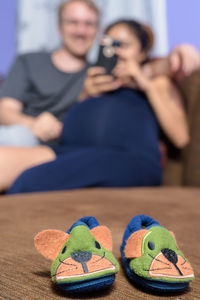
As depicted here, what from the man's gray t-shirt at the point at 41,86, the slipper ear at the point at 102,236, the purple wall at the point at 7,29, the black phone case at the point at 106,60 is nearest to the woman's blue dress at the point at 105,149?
the black phone case at the point at 106,60

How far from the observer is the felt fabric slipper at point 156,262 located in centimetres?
28

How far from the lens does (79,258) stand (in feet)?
0.92

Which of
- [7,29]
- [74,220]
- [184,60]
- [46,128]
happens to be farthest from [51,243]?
[7,29]

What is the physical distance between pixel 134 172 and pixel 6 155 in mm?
341

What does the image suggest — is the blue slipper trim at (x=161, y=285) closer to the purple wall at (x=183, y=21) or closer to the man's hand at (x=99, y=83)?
the man's hand at (x=99, y=83)

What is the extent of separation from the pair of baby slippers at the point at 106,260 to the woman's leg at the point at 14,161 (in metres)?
0.56

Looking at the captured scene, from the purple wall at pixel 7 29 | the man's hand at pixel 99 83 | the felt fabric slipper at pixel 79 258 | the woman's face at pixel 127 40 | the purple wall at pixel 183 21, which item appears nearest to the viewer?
the felt fabric slipper at pixel 79 258

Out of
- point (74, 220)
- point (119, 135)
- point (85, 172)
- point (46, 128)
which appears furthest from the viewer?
point (46, 128)

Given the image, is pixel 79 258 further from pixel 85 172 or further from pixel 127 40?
pixel 127 40

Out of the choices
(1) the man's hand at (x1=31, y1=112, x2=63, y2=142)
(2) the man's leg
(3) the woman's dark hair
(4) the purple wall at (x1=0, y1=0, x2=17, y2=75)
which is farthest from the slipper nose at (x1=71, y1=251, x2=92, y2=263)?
(4) the purple wall at (x1=0, y1=0, x2=17, y2=75)

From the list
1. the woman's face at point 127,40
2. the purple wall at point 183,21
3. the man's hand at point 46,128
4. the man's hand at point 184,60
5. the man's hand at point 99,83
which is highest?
the purple wall at point 183,21

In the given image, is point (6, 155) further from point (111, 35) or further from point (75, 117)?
point (111, 35)

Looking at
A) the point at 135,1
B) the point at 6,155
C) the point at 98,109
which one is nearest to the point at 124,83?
the point at 98,109

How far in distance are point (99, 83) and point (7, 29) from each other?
4.48ft
